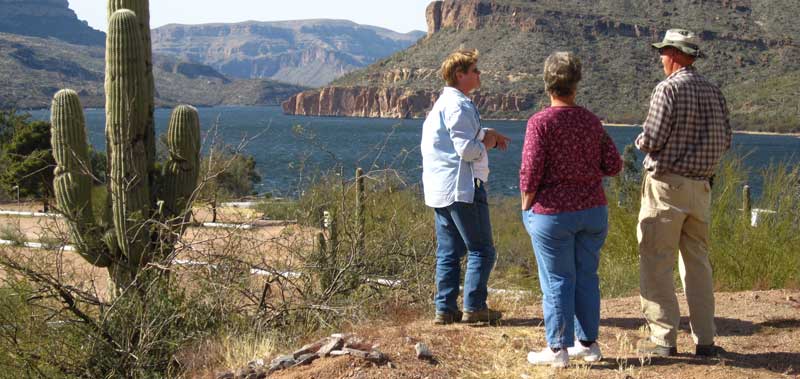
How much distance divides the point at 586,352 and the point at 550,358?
0.24m

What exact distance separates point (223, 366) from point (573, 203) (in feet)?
8.92

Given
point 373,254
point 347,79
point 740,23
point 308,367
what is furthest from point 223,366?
point 347,79

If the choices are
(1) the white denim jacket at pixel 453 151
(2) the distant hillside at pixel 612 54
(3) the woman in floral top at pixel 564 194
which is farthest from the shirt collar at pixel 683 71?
(2) the distant hillside at pixel 612 54

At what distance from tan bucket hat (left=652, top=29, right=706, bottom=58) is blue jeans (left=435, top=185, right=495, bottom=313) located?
149cm

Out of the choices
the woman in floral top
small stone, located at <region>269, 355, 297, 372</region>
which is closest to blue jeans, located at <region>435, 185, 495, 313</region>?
the woman in floral top

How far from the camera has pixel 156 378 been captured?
6109 millimetres

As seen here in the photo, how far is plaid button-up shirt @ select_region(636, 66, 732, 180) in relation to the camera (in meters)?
4.84

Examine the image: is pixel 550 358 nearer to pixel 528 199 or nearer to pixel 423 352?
pixel 423 352

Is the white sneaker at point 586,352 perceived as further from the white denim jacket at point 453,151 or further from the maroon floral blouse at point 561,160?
the white denim jacket at point 453,151

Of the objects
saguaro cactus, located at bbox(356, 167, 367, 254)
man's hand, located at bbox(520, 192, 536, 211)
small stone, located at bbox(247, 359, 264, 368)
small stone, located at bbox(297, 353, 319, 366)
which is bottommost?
small stone, located at bbox(247, 359, 264, 368)

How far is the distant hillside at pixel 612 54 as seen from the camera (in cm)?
6950

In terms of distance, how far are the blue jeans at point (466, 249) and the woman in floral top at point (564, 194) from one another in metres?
0.73

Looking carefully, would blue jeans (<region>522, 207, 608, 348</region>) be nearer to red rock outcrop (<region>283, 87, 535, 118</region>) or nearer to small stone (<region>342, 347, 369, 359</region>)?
small stone (<region>342, 347, 369, 359</region>)

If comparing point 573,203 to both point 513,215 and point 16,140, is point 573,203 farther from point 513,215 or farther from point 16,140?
point 16,140
